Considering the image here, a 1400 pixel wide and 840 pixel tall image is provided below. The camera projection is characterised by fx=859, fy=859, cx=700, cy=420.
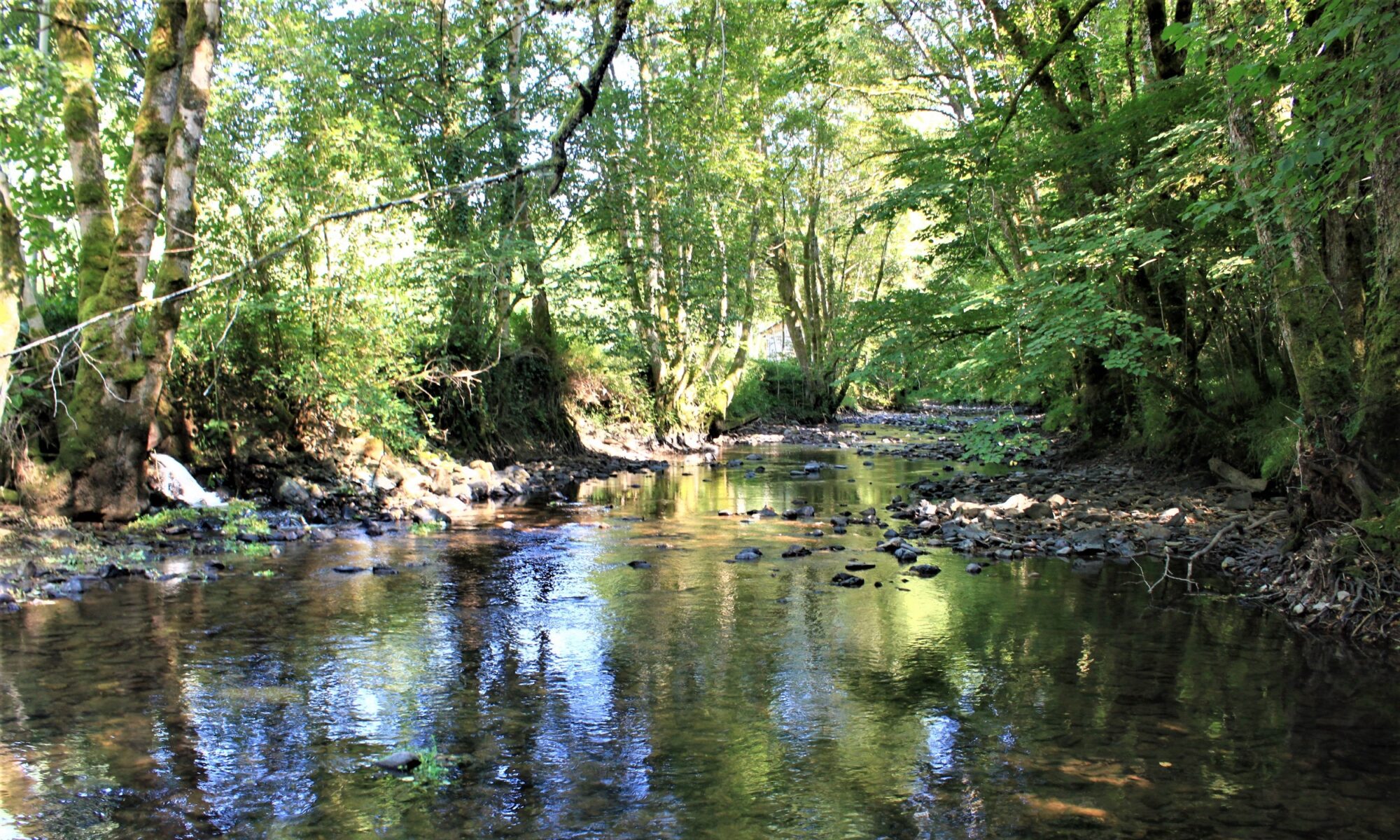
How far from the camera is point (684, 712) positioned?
5074 millimetres

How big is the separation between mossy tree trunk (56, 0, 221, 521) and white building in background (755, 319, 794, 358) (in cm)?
2873

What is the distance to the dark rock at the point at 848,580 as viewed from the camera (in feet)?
27.0

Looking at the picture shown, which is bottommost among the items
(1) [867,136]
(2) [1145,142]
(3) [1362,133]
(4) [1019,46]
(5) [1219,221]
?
(3) [1362,133]

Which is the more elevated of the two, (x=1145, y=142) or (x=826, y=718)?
(x=1145, y=142)

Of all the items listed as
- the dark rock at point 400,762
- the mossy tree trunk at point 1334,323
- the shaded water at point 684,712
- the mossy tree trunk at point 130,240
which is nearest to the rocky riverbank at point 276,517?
the mossy tree trunk at point 130,240

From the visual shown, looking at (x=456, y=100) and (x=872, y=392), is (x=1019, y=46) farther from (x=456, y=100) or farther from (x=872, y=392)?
(x=872, y=392)

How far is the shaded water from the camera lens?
3.86 metres

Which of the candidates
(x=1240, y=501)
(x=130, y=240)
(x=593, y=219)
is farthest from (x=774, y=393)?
(x=130, y=240)

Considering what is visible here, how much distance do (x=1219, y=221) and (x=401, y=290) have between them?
11.6 metres

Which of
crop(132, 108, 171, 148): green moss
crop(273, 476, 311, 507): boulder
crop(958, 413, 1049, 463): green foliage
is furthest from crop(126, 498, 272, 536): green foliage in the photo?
crop(958, 413, 1049, 463): green foliage

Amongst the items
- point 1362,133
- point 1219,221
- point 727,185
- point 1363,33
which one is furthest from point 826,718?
point 727,185

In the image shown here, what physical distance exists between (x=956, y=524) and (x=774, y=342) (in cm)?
5714

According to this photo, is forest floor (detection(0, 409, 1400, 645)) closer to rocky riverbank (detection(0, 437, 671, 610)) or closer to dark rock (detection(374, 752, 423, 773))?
rocky riverbank (detection(0, 437, 671, 610))

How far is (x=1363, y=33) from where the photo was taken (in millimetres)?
6242
